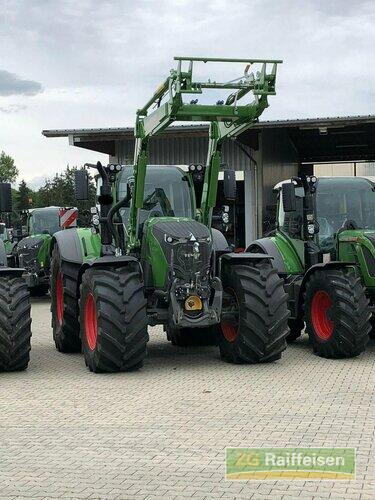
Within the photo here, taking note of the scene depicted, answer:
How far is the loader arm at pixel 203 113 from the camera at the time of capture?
29.7 ft

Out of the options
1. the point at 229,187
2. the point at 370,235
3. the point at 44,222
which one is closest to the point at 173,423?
the point at 229,187

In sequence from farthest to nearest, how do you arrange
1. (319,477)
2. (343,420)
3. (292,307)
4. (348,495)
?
(292,307) < (343,420) < (319,477) < (348,495)

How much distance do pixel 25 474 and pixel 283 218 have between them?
7611 mm

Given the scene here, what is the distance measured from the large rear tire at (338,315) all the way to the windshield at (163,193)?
1.96 metres

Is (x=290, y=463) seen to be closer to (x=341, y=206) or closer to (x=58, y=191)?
(x=341, y=206)

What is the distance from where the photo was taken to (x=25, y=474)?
545 cm

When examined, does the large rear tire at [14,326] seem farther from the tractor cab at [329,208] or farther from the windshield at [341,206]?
the windshield at [341,206]

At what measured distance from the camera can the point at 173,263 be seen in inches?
370

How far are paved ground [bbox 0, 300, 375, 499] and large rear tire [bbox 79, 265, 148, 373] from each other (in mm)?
192

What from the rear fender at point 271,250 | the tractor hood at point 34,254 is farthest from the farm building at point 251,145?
the rear fender at point 271,250

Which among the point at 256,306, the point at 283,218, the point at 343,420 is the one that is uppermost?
the point at 283,218

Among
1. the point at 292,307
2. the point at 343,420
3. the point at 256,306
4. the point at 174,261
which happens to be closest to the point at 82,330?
the point at 174,261

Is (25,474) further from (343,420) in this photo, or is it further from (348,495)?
(343,420)

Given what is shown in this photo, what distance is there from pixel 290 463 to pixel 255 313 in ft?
12.1
